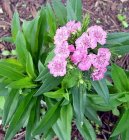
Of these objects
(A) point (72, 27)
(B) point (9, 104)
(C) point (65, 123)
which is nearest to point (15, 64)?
(B) point (9, 104)

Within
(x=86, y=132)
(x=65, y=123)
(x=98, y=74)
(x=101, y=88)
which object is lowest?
(x=86, y=132)

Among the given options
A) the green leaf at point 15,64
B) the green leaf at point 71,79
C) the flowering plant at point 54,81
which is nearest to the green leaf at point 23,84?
the flowering plant at point 54,81

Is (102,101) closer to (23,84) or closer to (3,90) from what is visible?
(23,84)

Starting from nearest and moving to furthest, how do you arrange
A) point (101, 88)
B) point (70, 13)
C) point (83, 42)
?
point (83, 42) < point (101, 88) < point (70, 13)

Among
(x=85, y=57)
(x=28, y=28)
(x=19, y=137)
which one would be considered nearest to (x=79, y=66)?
(x=85, y=57)

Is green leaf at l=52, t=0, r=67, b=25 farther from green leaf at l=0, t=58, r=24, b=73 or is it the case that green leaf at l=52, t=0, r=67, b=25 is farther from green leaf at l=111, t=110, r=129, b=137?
green leaf at l=111, t=110, r=129, b=137
